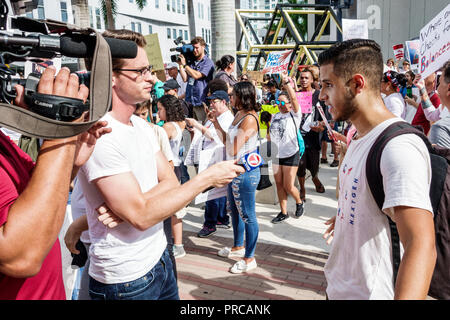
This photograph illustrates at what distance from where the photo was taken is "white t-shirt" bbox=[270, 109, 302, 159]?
5.50 m

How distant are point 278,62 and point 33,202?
24.3ft

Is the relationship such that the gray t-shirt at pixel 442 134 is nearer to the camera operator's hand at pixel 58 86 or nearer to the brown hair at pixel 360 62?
the brown hair at pixel 360 62

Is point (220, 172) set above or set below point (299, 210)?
above

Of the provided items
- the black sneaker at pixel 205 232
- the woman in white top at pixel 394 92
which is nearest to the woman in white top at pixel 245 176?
the black sneaker at pixel 205 232

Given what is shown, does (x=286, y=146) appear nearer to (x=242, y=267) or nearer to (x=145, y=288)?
(x=242, y=267)

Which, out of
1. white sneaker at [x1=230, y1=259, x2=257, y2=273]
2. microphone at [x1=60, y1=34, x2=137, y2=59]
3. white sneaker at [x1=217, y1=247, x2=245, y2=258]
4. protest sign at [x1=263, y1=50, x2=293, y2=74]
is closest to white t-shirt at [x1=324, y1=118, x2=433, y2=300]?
microphone at [x1=60, y1=34, x2=137, y2=59]

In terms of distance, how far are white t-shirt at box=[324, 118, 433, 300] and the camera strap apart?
43.3 inches

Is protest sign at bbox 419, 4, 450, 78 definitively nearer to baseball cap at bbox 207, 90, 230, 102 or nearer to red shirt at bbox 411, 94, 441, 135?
red shirt at bbox 411, 94, 441, 135

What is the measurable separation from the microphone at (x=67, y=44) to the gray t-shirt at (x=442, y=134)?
238 cm

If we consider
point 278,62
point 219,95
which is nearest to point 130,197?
point 219,95

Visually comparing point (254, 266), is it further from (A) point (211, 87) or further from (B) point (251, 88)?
(A) point (211, 87)

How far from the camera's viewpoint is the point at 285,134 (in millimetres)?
5539
